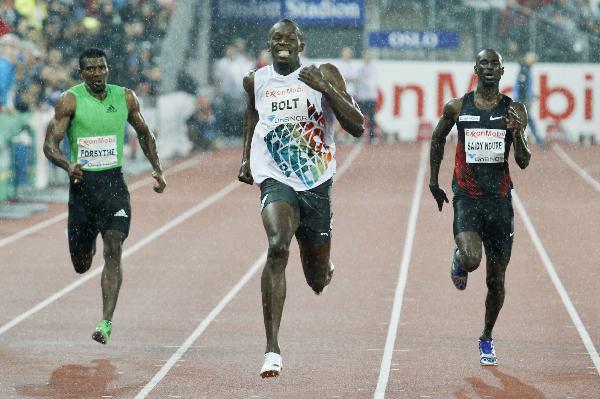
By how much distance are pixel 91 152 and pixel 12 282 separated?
4124mm

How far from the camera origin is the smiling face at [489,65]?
898cm

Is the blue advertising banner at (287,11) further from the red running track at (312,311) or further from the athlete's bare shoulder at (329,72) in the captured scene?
the athlete's bare shoulder at (329,72)

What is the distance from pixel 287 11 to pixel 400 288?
19499 millimetres

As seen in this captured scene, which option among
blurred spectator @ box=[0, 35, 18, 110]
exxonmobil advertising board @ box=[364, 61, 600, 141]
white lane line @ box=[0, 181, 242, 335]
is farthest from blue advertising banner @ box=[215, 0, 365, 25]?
blurred spectator @ box=[0, 35, 18, 110]

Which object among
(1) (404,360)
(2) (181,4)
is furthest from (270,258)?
(2) (181,4)

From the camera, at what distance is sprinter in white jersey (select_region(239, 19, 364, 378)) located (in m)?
7.93

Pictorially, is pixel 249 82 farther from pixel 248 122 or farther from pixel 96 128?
pixel 96 128

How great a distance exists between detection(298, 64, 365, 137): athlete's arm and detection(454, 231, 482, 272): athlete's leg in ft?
5.09

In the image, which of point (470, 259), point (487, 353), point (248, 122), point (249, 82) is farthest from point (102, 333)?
point (487, 353)

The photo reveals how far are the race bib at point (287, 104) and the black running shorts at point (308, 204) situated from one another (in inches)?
13.7

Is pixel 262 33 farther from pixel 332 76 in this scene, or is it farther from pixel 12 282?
pixel 332 76

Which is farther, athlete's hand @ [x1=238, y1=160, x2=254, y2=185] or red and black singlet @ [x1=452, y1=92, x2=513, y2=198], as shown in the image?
red and black singlet @ [x1=452, y1=92, x2=513, y2=198]

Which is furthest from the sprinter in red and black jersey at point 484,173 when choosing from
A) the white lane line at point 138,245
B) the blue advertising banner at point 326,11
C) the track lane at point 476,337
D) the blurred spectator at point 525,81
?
the blue advertising banner at point 326,11

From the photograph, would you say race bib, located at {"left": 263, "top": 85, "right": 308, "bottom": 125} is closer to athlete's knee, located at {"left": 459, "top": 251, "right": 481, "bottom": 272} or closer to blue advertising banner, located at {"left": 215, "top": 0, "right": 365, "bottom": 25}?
athlete's knee, located at {"left": 459, "top": 251, "right": 481, "bottom": 272}
